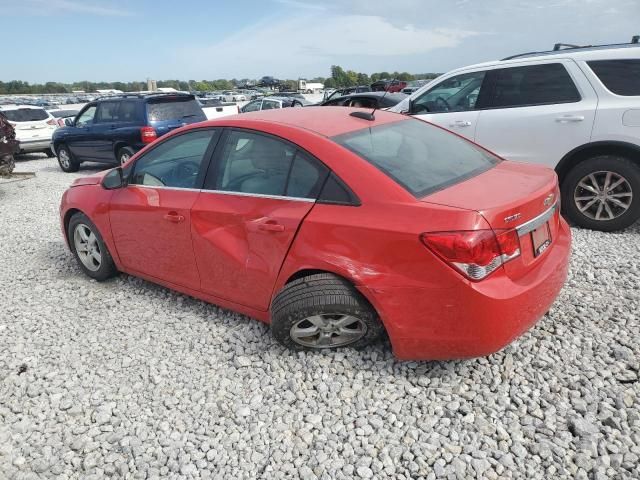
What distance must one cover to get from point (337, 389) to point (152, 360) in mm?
1250

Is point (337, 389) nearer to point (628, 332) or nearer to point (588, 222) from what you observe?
point (628, 332)

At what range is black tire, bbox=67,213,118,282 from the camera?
412 centimetres

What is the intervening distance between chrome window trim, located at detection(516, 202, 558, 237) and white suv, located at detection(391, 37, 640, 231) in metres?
2.49

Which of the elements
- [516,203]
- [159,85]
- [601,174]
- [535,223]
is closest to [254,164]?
[516,203]

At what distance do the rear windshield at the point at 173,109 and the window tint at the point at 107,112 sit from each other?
1.04 meters

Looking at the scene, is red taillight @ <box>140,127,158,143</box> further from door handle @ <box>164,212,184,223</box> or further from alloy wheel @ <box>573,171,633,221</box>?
alloy wheel @ <box>573,171,633,221</box>

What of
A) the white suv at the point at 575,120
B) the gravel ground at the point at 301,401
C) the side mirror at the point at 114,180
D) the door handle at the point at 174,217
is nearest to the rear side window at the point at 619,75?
the white suv at the point at 575,120

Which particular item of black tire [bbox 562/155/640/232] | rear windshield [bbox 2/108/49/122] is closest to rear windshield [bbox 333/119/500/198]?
black tire [bbox 562/155/640/232]

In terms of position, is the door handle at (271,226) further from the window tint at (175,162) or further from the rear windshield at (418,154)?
the window tint at (175,162)

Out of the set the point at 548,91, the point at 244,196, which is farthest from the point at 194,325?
the point at 548,91

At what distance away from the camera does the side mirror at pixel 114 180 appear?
12.5 feet

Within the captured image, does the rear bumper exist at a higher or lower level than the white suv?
lower

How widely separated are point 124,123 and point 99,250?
6273mm

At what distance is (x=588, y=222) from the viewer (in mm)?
4867
